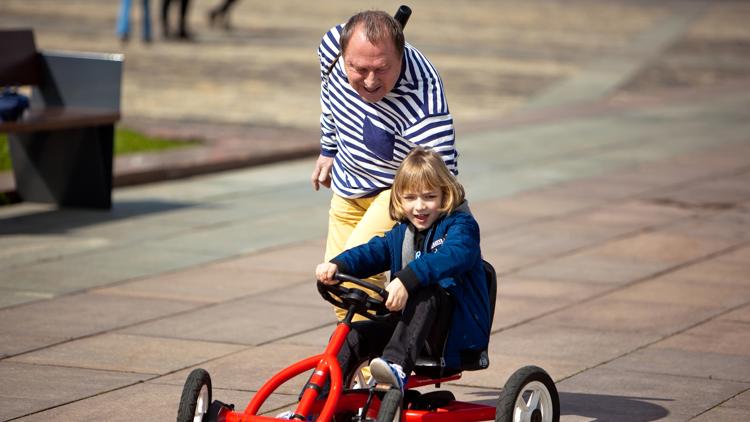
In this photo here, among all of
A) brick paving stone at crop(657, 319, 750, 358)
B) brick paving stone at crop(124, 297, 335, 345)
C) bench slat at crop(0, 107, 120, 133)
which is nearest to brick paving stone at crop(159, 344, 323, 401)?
brick paving stone at crop(124, 297, 335, 345)

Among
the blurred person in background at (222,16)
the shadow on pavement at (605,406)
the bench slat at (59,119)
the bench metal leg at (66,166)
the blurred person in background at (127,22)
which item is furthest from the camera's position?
the blurred person in background at (222,16)

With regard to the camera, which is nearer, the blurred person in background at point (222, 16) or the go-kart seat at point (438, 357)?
the go-kart seat at point (438, 357)

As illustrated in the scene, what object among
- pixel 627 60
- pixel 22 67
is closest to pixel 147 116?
pixel 22 67

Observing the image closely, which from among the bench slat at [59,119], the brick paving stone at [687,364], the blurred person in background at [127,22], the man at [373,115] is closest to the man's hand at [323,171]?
the man at [373,115]

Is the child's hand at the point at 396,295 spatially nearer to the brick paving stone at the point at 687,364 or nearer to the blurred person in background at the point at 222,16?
the brick paving stone at the point at 687,364

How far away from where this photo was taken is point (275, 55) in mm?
23078

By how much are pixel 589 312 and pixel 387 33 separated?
2.84 meters

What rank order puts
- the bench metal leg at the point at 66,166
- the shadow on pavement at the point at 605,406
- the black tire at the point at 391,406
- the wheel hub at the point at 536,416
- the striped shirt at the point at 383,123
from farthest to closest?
the bench metal leg at the point at 66,166
the shadow on pavement at the point at 605,406
the striped shirt at the point at 383,123
the wheel hub at the point at 536,416
the black tire at the point at 391,406

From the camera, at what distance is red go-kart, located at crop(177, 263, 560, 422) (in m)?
4.05

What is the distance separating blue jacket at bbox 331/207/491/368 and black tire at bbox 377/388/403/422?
13.0 inches

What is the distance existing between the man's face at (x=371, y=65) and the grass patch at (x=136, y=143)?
777cm

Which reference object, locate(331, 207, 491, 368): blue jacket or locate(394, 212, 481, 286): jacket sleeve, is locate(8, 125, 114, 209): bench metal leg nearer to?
locate(331, 207, 491, 368): blue jacket

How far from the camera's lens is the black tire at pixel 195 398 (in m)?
4.07

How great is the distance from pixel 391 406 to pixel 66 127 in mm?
6140
